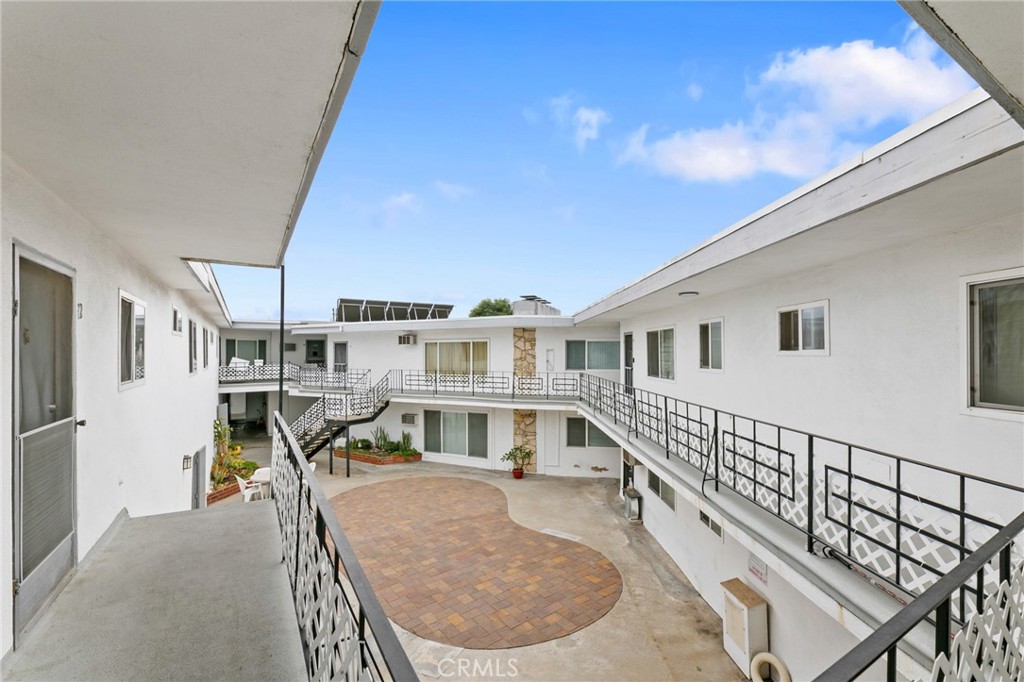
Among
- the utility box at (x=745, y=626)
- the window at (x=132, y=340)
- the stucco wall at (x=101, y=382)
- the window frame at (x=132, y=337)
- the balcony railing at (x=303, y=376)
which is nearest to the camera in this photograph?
the stucco wall at (x=101, y=382)

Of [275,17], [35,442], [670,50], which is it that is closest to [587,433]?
[670,50]

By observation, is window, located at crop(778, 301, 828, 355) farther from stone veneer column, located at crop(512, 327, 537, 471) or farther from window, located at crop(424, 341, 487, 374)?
window, located at crop(424, 341, 487, 374)

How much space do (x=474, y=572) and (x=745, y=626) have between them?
15.0 feet

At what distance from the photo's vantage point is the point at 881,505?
4441 mm

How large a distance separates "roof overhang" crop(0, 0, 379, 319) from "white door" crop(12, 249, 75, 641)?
0.71 m

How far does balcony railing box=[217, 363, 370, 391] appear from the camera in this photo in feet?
59.4

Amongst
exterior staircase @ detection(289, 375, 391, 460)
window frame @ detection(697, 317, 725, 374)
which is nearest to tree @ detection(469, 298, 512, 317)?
exterior staircase @ detection(289, 375, 391, 460)

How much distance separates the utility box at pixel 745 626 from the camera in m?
5.95

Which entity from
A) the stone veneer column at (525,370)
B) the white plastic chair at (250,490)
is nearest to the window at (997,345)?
the white plastic chair at (250,490)

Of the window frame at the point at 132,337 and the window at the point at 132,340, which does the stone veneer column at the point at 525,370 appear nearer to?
the window frame at the point at 132,337

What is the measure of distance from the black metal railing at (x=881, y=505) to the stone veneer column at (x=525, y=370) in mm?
9114

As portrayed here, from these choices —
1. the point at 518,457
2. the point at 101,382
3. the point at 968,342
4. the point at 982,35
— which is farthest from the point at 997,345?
the point at 518,457

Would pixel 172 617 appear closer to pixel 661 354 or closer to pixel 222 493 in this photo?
pixel 661 354

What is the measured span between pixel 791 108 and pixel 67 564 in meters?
18.4
